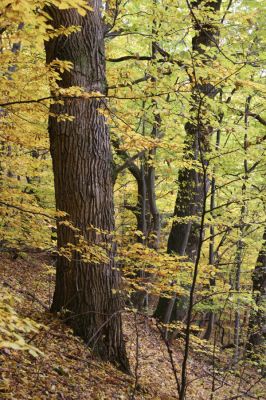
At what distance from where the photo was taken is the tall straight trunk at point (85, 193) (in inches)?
223

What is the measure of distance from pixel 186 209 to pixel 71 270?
448 cm

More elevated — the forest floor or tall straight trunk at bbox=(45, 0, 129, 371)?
tall straight trunk at bbox=(45, 0, 129, 371)

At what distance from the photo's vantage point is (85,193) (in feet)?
18.8

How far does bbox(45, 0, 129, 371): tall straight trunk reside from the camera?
18.6ft

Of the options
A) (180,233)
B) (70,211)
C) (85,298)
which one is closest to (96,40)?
(70,211)

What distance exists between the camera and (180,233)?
9.97 m

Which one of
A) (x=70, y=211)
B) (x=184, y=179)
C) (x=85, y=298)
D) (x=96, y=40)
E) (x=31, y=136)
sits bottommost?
(x=85, y=298)

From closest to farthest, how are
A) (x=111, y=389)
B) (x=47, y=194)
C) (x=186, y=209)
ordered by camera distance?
1. (x=111, y=389)
2. (x=186, y=209)
3. (x=47, y=194)

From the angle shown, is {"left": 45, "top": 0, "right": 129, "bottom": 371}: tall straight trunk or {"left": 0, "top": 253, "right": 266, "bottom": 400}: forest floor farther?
{"left": 45, "top": 0, "right": 129, "bottom": 371}: tall straight trunk

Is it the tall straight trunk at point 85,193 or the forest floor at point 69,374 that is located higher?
the tall straight trunk at point 85,193

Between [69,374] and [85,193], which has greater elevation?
[85,193]

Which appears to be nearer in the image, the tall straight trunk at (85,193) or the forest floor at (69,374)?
the forest floor at (69,374)

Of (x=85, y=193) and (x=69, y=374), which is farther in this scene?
(x=85, y=193)

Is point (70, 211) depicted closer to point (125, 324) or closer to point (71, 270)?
point (71, 270)
